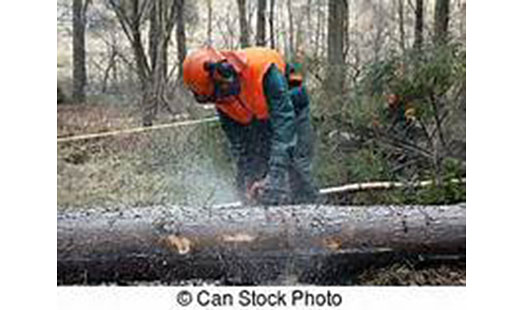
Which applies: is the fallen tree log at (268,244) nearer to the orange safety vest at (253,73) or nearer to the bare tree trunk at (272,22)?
the orange safety vest at (253,73)

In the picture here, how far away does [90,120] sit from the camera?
16.0 feet

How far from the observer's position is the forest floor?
4859 mm

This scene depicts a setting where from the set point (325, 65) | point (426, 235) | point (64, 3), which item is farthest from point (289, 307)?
point (64, 3)

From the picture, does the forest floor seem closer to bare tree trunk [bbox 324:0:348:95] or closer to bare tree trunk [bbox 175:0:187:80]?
bare tree trunk [bbox 175:0:187:80]

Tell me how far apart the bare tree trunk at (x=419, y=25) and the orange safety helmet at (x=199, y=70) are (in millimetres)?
725

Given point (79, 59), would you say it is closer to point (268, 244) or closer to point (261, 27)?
point (261, 27)

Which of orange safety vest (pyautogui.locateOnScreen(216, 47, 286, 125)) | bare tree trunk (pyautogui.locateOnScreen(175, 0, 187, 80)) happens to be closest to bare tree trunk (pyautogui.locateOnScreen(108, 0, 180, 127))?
bare tree trunk (pyautogui.locateOnScreen(175, 0, 187, 80))

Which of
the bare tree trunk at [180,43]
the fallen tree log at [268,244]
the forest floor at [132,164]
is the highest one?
the bare tree trunk at [180,43]

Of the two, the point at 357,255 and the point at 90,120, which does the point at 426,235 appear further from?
the point at 90,120

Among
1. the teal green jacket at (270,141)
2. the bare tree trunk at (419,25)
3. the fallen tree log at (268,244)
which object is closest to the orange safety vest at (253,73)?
the teal green jacket at (270,141)

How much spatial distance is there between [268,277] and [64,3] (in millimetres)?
1270

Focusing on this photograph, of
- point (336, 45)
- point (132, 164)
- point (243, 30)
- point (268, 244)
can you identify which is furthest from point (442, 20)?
point (132, 164)

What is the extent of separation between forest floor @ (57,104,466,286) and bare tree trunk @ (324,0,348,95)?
47 cm

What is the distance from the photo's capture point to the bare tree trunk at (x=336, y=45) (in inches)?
189
